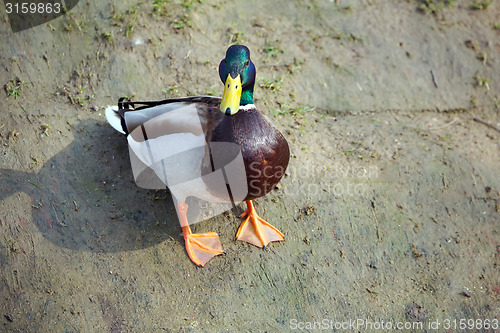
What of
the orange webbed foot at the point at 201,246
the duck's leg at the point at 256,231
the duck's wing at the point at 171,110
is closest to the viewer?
the duck's wing at the point at 171,110

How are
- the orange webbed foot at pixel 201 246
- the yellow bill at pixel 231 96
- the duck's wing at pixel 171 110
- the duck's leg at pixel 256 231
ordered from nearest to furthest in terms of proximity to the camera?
the yellow bill at pixel 231 96 < the duck's wing at pixel 171 110 < the orange webbed foot at pixel 201 246 < the duck's leg at pixel 256 231

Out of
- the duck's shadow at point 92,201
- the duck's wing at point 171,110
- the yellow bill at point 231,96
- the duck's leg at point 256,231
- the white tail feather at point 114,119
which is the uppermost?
the yellow bill at point 231,96

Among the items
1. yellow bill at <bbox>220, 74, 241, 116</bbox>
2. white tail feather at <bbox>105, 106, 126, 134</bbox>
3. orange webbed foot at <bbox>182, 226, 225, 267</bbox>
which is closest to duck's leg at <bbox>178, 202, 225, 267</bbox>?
orange webbed foot at <bbox>182, 226, 225, 267</bbox>

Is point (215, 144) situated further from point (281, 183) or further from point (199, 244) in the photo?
point (281, 183)

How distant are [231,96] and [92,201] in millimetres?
1383

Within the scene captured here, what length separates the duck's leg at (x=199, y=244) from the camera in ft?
10.3

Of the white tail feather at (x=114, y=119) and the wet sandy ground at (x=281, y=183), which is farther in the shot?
the white tail feather at (x=114, y=119)

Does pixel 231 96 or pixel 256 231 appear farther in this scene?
pixel 256 231

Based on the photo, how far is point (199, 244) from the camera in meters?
3.21

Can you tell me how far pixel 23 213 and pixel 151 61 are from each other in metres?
1.68

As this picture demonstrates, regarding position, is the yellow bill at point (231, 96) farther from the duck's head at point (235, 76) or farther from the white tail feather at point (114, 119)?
the white tail feather at point (114, 119)

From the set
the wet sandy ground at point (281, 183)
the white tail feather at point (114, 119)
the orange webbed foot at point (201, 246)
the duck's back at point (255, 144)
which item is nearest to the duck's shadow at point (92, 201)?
the wet sandy ground at point (281, 183)

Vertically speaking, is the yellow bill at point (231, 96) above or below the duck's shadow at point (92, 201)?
above

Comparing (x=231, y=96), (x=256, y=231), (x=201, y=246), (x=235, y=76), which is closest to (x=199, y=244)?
(x=201, y=246)
